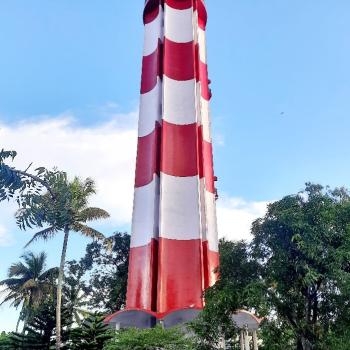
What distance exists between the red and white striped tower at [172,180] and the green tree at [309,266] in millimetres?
7464

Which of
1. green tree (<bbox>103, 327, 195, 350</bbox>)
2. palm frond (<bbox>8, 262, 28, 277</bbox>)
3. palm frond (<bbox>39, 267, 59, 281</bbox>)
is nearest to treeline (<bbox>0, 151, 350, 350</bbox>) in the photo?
green tree (<bbox>103, 327, 195, 350</bbox>)

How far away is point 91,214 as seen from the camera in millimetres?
29859

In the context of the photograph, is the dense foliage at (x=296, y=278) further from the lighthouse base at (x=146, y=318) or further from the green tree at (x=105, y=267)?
the green tree at (x=105, y=267)

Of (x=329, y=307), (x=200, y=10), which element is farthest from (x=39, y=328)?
(x=200, y=10)

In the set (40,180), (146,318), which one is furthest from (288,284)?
(146,318)

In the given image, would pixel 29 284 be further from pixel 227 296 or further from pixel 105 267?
pixel 227 296

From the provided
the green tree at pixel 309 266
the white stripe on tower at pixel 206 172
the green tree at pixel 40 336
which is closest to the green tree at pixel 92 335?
the green tree at pixel 40 336

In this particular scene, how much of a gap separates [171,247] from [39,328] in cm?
901

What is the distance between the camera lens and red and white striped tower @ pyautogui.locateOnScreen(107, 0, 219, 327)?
2714 cm

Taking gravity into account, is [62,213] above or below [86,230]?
below

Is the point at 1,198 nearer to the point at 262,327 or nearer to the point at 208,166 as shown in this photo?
the point at 262,327

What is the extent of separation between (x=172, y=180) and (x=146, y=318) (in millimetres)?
9145

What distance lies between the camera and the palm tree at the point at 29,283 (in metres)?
43.4

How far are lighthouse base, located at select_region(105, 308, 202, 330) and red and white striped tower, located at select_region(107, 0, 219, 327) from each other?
61 millimetres
